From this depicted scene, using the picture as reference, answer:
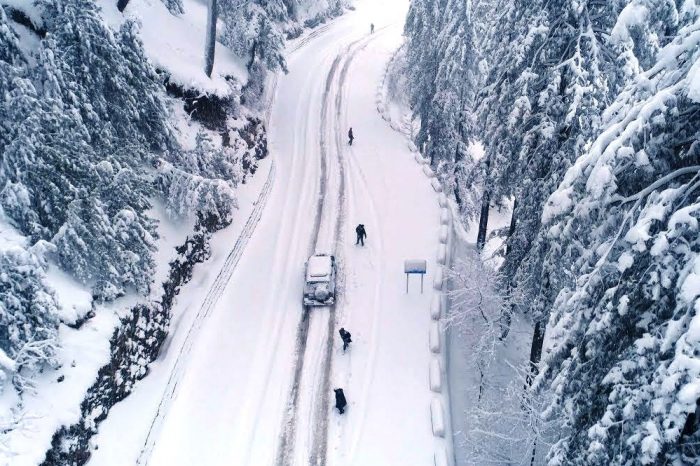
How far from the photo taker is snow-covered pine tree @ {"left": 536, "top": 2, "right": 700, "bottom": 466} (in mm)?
6242

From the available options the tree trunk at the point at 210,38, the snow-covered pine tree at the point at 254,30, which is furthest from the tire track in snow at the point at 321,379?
the snow-covered pine tree at the point at 254,30

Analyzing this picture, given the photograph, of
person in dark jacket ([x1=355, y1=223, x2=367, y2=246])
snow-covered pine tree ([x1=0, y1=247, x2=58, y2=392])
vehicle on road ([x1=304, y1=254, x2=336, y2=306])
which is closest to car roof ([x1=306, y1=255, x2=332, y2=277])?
vehicle on road ([x1=304, y1=254, x2=336, y2=306])

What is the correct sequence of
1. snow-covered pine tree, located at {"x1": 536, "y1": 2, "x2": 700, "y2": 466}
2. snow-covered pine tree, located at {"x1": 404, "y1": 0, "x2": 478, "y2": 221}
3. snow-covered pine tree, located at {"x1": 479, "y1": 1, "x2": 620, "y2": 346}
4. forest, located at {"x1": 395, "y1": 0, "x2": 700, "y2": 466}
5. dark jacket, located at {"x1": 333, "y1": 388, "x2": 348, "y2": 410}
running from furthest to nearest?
snow-covered pine tree, located at {"x1": 404, "y1": 0, "x2": 478, "y2": 221}
dark jacket, located at {"x1": 333, "y1": 388, "x2": 348, "y2": 410}
snow-covered pine tree, located at {"x1": 479, "y1": 1, "x2": 620, "y2": 346}
forest, located at {"x1": 395, "y1": 0, "x2": 700, "y2": 466}
snow-covered pine tree, located at {"x1": 536, "y1": 2, "x2": 700, "y2": 466}

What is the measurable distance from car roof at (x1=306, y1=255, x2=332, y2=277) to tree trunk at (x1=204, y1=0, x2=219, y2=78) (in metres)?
13.7

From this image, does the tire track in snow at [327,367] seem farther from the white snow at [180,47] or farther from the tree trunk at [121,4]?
the tree trunk at [121,4]

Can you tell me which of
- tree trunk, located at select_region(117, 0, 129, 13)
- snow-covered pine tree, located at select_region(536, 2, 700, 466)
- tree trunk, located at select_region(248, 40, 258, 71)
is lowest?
snow-covered pine tree, located at select_region(536, 2, 700, 466)

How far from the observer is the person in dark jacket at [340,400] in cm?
1574

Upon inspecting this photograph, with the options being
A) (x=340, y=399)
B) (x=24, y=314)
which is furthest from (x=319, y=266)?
(x=24, y=314)

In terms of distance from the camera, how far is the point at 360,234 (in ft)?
74.3

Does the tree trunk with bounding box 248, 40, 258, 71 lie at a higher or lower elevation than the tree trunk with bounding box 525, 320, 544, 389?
higher

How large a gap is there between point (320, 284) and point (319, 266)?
933mm

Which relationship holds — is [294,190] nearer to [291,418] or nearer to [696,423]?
[291,418]

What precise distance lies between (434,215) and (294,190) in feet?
26.3

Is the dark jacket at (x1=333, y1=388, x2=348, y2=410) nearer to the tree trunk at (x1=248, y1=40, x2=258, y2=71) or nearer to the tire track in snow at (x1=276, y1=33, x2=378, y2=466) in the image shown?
the tire track in snow at (x1=276, y1=33, x2=378, y2=466)
